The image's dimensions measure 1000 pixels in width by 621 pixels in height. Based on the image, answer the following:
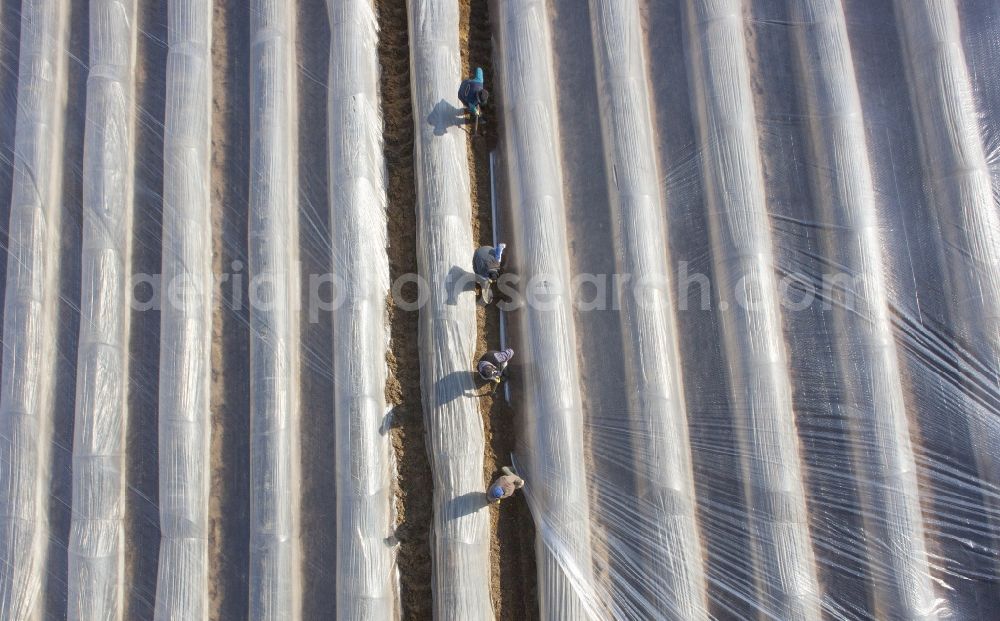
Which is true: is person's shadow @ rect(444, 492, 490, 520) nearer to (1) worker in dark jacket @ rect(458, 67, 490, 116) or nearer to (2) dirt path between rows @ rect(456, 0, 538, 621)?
(2) dirt path between rows @ rect(456, 0, 538, 621)

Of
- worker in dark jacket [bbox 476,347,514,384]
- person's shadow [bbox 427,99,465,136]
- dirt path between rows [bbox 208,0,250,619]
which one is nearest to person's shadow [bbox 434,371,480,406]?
worker in dark jacket [bbox 476,347,514,384]

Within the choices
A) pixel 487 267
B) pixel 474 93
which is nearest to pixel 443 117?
pixel 474 93

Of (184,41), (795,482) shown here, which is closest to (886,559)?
(795,482)

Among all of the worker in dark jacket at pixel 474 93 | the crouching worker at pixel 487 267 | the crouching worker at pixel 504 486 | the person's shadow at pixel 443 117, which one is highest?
the worker in dark jacket at pixel 474 93

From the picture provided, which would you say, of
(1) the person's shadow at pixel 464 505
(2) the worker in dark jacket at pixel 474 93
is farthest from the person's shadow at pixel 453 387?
(2) the worker in dark jacket at pixel 474 93

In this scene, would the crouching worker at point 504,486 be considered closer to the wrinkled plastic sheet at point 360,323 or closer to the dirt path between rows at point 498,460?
the dirt path between rows at point 498,460

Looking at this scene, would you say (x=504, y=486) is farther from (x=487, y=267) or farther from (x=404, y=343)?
(x=487, y=267)
